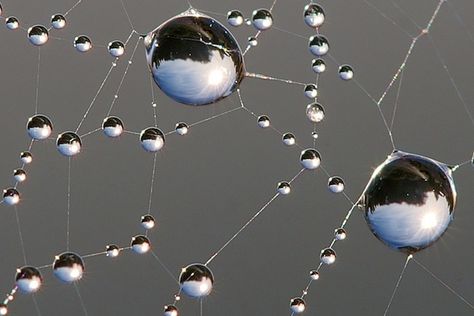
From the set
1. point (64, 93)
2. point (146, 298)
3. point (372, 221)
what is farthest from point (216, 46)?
point (146, 298)

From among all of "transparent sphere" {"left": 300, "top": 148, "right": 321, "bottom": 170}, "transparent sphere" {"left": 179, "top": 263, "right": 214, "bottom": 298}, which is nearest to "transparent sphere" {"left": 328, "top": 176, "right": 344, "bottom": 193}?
"transparent sphere" {"left": 300, "top": 148, "right": 321, "bottom": 170}

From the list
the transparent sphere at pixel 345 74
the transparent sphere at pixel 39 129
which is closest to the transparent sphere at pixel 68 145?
the transparent sphere at pixel 39 129

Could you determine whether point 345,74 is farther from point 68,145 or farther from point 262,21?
point 68,145

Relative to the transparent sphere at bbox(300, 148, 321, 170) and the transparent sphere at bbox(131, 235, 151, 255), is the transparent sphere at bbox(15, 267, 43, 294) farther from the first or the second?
the transparent sphere at bbox(300, 148, 321, 170)

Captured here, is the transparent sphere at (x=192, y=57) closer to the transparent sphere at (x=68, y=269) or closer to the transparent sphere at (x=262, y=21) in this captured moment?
the transparent sphere at (x=262, y=21)

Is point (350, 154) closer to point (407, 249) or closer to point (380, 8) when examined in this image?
point (380, 8)

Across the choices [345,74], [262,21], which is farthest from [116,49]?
[345,74]
